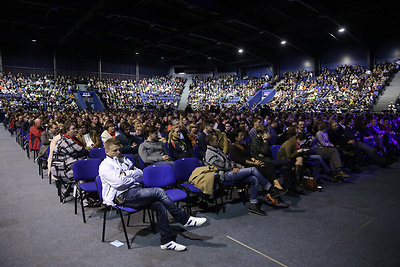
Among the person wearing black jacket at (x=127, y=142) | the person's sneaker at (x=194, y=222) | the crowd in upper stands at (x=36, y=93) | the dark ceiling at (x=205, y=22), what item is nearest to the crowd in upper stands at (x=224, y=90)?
the dark ceiling at (x=205, y=22)

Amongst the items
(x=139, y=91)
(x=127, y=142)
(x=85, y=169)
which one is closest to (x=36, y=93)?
(x=139, y=91)

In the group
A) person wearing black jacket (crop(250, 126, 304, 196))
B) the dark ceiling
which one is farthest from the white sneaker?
the dark ceiling

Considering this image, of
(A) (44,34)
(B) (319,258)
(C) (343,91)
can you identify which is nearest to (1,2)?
(A) (44,34)

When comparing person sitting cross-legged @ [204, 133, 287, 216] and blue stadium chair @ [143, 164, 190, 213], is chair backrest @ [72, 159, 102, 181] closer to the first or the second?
blue stadium chair @ [143, 164, 190, 213]

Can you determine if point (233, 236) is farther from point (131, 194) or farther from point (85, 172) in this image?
point (85, 172)

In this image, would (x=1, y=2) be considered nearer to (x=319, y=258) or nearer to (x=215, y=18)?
(x=215, y=18)

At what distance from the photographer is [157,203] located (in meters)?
2.92

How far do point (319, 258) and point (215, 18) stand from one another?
18733 mm

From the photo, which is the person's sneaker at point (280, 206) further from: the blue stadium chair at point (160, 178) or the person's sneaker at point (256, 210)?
the blue stadium chair at point (160, 178)

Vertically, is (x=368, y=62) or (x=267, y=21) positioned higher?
(x=267, y=21)

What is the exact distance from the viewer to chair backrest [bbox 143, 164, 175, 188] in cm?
346

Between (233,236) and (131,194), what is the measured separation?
53.1 inches

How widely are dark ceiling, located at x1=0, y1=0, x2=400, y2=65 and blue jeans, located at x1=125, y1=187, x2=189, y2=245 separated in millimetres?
15236

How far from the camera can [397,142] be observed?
7797 millimetres
